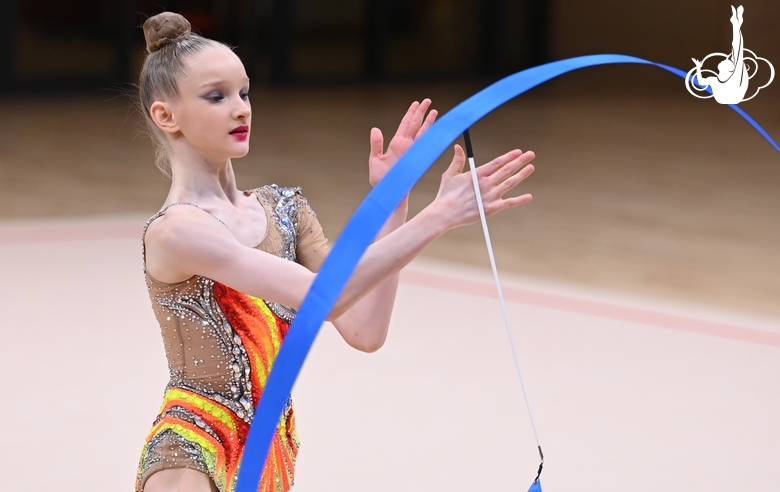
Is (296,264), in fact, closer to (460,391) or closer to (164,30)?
(164,30)

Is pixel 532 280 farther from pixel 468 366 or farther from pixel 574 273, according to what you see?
pixel 468 366

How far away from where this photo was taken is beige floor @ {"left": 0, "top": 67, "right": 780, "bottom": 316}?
233 inches

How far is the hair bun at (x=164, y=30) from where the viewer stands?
1.98m

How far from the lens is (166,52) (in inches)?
77.5

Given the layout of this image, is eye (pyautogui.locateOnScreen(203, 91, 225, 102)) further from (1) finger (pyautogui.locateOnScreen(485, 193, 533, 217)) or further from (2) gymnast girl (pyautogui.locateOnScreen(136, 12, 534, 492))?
(1) finger (pyautogui.locateOnScreen(485, 193, 533, 217))

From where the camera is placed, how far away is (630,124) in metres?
12.1

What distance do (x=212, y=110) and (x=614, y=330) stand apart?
3.13m

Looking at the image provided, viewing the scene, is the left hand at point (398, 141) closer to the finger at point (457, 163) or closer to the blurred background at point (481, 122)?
the finger at point (457, 163)

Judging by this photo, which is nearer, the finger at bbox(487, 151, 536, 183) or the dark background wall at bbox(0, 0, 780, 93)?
the finger at bbox(487, 151, 536, 183)

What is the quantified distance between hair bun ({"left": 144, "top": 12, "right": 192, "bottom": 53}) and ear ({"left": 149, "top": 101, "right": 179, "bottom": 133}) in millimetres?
127

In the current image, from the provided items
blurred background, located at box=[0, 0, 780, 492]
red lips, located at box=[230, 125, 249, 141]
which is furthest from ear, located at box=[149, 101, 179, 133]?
blurred background, located at box=[0, 0, 780, 492]

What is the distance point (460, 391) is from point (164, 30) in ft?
7.69

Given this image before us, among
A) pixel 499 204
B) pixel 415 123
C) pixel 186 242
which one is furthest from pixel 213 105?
pixel 499 204

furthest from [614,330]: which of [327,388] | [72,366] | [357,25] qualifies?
[357,25]
